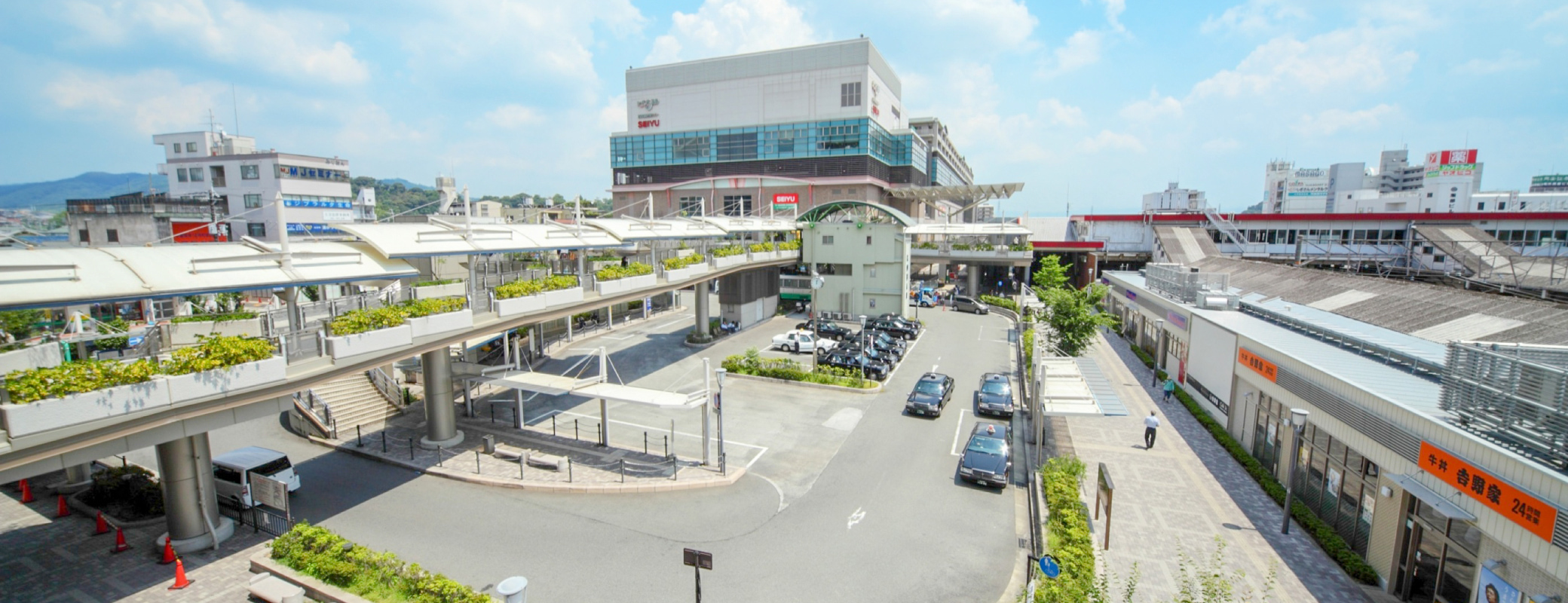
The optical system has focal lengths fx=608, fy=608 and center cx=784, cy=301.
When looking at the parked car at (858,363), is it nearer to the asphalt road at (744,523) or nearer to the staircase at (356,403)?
the asphalt road at (744,523)

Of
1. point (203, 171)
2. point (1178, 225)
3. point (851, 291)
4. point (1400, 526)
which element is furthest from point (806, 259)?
point (203, 171)

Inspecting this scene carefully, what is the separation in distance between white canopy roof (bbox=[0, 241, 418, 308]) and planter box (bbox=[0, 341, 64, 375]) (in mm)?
1858

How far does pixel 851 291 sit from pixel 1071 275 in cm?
3251

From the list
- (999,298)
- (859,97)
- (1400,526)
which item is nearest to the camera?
(1400,526)

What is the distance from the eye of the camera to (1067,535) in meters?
12.8

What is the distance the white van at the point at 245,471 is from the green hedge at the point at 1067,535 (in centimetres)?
1804

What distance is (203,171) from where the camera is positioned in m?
62.0

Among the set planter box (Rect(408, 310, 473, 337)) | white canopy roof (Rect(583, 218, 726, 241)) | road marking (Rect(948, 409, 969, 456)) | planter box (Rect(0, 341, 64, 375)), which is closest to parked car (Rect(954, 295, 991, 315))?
white canopy roof (Rect(583, 218, 726, 241))

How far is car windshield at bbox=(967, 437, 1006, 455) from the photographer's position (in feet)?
57.9

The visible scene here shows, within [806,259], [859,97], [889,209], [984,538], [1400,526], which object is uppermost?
[859,97]

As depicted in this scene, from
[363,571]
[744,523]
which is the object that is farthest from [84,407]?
[744,523]

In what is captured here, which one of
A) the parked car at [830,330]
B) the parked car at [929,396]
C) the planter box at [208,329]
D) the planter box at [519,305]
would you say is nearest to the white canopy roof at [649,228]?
the planter box at [519,305]

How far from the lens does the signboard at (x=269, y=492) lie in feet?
46.5

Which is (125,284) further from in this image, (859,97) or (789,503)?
(859,97)
